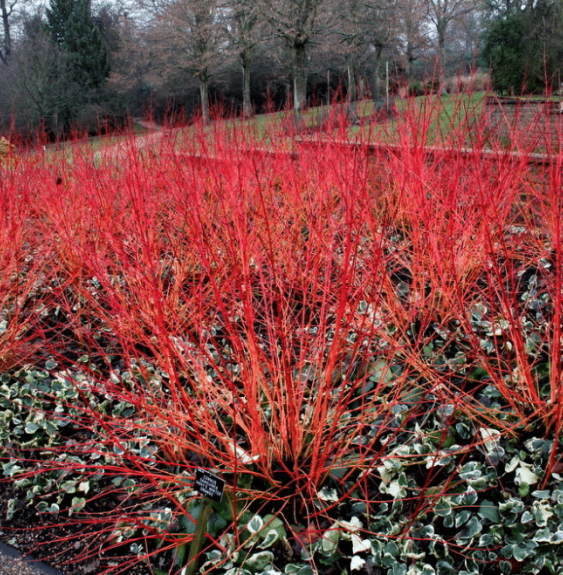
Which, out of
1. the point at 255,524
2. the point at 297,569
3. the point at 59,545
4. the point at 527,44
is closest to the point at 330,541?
the point at 297,569

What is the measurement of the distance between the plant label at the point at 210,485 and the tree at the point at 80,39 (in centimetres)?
2404

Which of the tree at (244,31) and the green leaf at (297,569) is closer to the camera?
the green leaf at (297,569)

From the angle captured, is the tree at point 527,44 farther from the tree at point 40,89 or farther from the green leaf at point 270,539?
the tree at point 40,89

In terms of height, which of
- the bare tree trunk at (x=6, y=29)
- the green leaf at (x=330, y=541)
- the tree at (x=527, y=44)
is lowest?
the green leaf at (x=330, y=541)

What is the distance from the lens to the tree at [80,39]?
2286 centimetres

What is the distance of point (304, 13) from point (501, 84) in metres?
4.61

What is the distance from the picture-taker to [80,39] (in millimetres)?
23250

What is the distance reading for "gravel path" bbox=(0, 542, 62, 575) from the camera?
5.39 feet

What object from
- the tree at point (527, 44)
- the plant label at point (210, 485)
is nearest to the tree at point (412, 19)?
the tree at point (527, 44)

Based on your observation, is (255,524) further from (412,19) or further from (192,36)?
(192,36)

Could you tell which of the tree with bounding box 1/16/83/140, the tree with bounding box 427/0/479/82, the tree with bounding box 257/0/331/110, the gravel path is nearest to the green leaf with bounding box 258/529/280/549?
the gravel path

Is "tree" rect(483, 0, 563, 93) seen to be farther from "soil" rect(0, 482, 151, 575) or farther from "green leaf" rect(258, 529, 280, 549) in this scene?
"soil" rect(0, 482, 151, 575)

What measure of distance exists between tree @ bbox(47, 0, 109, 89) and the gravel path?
23.7m

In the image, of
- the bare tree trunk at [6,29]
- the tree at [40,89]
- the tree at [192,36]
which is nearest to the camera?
the tree at [40,89]
